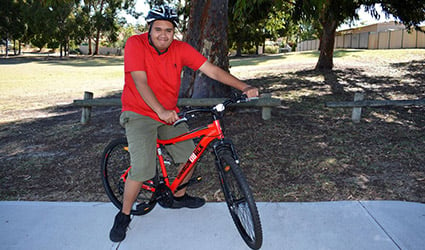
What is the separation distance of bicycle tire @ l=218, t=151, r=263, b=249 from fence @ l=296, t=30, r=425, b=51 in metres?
29.8

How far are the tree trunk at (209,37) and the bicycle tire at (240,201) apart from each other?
4.32 metres

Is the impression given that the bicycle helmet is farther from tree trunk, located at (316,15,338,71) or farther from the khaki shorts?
tree trunk, located at (316,15,338,71)

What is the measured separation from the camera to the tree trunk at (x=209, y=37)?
7191 mm

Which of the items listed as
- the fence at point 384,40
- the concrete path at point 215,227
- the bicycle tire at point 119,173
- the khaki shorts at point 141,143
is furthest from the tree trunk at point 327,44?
the fence at point 384,40

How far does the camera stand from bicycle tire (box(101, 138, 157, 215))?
3.69 meters

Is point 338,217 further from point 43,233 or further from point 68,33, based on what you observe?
point 68,33

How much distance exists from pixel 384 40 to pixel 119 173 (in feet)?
130

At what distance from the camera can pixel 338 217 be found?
3613mm

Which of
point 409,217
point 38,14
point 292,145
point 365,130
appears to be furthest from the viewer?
point 38,14

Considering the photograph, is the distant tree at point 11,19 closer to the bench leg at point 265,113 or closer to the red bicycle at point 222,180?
the bench leg at point 265,113

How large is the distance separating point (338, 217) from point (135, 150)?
2.03m

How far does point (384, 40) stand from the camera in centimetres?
3803

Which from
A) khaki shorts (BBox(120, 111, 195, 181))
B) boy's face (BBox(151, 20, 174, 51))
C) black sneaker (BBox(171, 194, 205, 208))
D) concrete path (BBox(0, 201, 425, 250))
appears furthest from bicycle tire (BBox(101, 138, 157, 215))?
boy's face (BBox(151, 20, 174, 51))

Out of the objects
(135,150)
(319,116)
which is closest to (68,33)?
(319,116)
